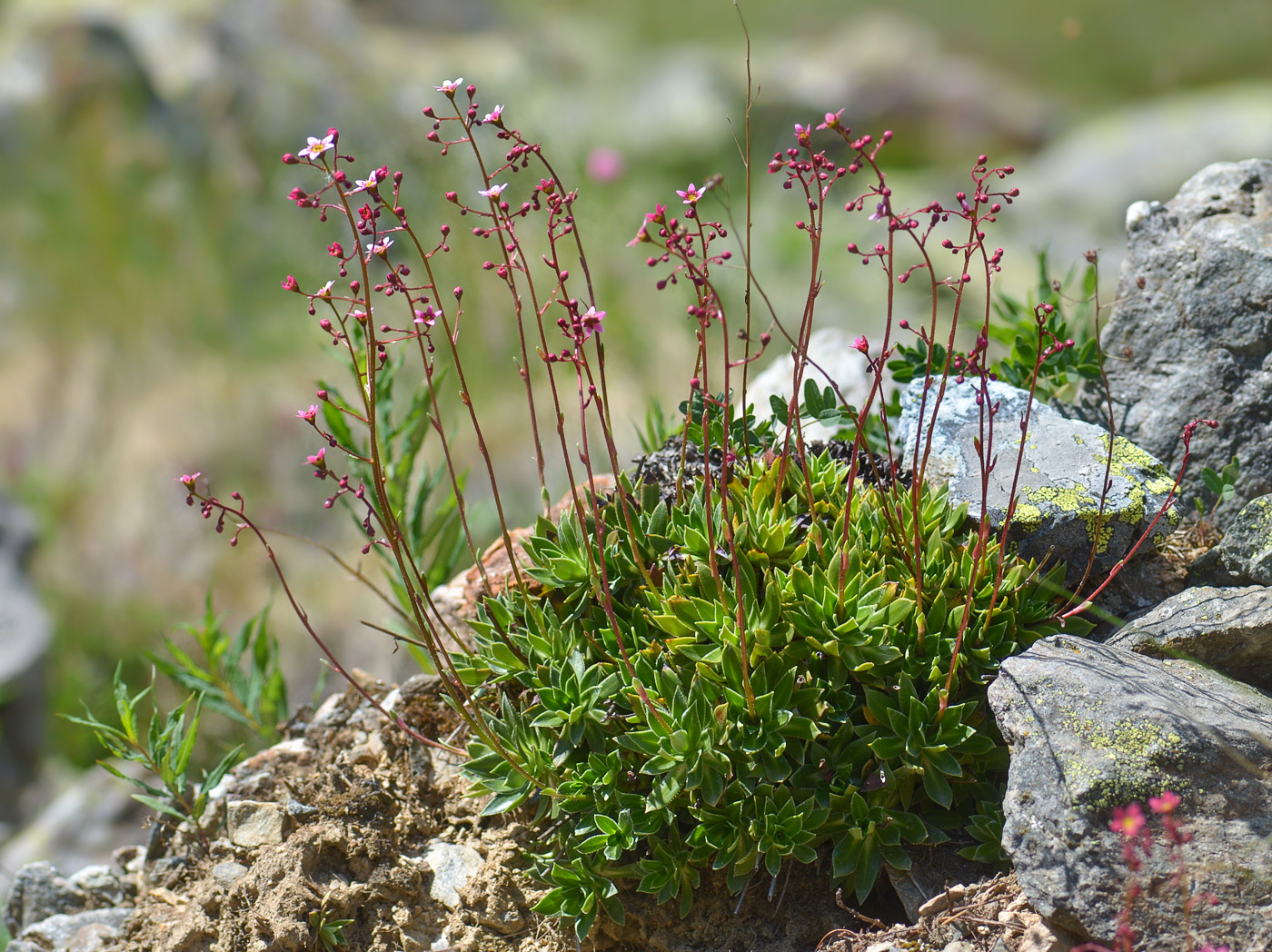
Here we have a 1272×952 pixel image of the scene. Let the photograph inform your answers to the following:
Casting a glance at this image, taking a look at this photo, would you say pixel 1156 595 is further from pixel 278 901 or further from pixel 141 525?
pixel 141 525

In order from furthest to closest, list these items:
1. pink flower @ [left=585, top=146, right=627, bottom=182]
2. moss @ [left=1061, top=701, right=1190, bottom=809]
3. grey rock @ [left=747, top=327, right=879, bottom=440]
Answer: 1. pink flower @ [left=585, top=146, right=627, bottom=182]
2. grey rock @ [left=747, top=327, right=879, bottom=440]
3. moss @ [left=1061, top=701, right=1190, bottom=809]

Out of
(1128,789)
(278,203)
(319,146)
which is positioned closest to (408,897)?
(1128,789)

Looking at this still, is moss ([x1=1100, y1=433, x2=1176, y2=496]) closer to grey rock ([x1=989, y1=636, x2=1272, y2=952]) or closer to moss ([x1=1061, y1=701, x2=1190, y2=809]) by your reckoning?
grey rock ([x1=989, y1=636, x2=1272, y2=952])

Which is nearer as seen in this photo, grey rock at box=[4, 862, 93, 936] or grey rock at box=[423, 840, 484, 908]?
grey rock at box=[423, 840, 484, 908]

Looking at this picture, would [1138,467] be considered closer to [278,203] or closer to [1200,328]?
[1200,328]

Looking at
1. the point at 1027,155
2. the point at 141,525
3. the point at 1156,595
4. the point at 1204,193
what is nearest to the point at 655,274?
the point at 141,525

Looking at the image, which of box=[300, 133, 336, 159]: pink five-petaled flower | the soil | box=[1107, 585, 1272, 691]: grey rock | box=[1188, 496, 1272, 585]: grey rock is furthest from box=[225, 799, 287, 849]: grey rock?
box=[1188, 496, 1272, 585]: grey rock
